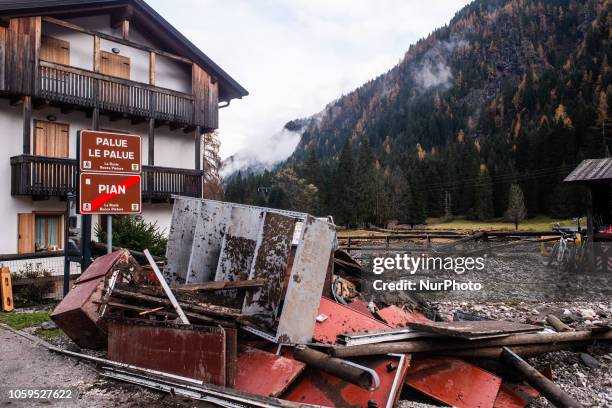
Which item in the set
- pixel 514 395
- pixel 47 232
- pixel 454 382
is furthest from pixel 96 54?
pixel 514 395

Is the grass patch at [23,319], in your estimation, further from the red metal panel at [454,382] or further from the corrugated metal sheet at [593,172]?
the corrugated metal sheet at [593,172]

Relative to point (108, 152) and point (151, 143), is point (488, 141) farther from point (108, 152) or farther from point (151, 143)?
point (108, 152)

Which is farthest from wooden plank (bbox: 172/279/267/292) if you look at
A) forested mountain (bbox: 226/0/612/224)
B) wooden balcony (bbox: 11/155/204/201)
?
forested mountain (bbox: 226/0/612/224)

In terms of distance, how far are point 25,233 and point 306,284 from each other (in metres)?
12.3

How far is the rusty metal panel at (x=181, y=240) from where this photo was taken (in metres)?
7.18

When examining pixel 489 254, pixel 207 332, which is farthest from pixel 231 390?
pixel 489 254

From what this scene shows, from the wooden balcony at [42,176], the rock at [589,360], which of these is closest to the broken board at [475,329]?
the rock at [589,360]

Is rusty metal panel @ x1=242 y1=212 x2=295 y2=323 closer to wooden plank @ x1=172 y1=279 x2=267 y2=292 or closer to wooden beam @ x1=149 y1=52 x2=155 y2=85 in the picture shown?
wooden plank @ x1=172 y1=279 x2=267 y2=292

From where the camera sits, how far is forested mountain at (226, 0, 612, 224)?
237 feet

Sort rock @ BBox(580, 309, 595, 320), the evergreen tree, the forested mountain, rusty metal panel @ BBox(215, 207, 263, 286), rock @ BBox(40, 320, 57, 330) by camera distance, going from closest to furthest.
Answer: rusty metal panel @ BBox(215, 207, 263, 286) < rock @ BBox(40, 320, 57, 330) < rock @ BBox(580, 309, 595, 320) < the evergreen tree < the forested mountain

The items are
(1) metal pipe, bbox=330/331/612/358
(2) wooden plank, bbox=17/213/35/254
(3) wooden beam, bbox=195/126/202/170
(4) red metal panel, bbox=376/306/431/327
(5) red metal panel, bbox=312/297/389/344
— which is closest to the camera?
(1) metal pipe, bbox=330/331/612/358

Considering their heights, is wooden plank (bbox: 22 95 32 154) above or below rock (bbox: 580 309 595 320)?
above

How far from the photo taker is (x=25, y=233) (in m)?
14.3

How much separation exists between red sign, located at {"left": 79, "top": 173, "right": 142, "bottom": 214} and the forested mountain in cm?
6134
